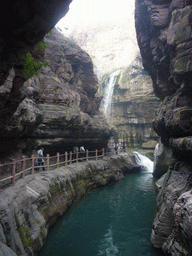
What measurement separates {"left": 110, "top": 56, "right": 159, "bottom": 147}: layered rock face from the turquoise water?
851 inches

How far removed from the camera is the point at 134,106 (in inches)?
1361

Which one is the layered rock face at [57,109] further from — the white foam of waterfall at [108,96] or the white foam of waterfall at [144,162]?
Answer: the white foam of waterfall at [108,96]

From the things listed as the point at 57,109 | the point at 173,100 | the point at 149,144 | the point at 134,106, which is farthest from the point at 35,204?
the point at 134,106

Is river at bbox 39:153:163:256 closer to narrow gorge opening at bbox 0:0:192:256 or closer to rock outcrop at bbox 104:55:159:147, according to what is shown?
narrow gorge opening at bbox 0:0:192:256

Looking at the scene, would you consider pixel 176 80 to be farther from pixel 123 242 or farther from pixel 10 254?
pixel 10 254

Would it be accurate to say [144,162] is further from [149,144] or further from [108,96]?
[108,96]

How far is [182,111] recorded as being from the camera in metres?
9.91

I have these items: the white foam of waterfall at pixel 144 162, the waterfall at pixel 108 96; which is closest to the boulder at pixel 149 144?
the white foam of waterfall at pixel 144 162

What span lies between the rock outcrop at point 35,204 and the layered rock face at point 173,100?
4.35 meters

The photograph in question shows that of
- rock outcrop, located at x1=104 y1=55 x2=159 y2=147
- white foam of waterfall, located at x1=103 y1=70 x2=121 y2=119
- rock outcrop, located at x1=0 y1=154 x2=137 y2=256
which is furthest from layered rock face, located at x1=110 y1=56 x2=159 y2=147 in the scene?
rock outcrop, located at x1=0 y1=154 x2=137 y2=256

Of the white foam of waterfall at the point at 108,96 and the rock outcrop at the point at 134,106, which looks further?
the white foam of waterfall at the point at 108,96

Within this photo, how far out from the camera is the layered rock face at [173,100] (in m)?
5.77

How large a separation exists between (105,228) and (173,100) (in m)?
8.72

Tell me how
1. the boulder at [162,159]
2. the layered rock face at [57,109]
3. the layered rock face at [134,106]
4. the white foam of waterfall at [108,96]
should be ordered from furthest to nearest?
the white foam of waterfall at [108,96] < the layered rock face at [134,106] < the boulder at [162,159] < the layered rock face at [57,109]
